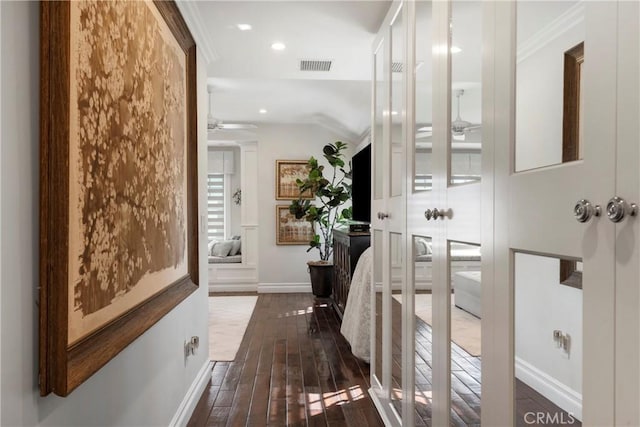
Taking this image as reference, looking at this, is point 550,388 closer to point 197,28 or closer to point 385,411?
point 385,411

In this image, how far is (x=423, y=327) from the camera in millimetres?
1644

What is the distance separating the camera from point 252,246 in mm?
6492

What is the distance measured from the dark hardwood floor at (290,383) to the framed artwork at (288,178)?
8.00 feet

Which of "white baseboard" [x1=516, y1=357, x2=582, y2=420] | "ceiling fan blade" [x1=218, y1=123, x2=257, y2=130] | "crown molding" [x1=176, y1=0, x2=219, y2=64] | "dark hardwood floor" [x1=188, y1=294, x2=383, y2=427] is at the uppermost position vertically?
"ceiling fan blade" [x1=218, y1=123, x2=257, y2=130]

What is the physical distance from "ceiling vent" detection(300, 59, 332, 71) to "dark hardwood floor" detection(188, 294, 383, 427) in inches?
93.9

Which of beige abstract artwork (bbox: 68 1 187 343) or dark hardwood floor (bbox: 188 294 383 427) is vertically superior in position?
beige abstract artwork (bbox: 68 1 187 343)

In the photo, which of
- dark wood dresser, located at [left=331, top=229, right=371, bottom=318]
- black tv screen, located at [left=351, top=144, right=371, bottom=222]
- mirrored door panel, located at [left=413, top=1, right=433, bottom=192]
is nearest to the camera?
mirrored door panel, located at [left=413, top=1, right=433, bottom=192]

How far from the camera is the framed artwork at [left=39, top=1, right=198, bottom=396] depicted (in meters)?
0.92

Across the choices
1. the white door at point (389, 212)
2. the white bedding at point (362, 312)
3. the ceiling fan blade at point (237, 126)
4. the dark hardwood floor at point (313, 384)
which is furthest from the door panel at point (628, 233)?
the ceiling fan blade at point (237, 126)

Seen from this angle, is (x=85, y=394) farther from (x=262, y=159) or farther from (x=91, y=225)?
(x=262, y=159)

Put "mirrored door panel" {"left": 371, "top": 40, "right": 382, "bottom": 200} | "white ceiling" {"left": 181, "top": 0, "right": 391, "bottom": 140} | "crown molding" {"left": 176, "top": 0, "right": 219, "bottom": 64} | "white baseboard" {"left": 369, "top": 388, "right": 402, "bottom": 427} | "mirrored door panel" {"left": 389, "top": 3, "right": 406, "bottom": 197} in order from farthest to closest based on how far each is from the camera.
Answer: "mirrored door panel" {"left": 371, "top": 40, "right": 382, "bottom": 200} → "white ceiling" {"left": 181, "top": 0, "right": 391, "bottom": 140} → "crown molding" {"left": 176, "top": 0, "right": 219, "bottom": 64} → "white baseboard" {"left": 369, "top": 388, "right": 402, "bottom": 427} → "mirrored door panel" {"left": 389, "top": 3, "right": 406, "bottom": 197}

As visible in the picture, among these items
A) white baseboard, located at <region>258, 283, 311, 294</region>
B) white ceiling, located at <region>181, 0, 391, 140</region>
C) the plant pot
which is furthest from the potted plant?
white ceiling, located at <region>181, 0, 391, 140</region>

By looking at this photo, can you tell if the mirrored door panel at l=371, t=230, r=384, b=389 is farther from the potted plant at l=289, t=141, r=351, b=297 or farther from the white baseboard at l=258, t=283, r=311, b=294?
the white baseboard at l=258, t=283, r=311, b=294

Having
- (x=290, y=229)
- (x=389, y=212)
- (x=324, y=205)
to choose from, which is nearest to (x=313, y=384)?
(x=389, y=212)
